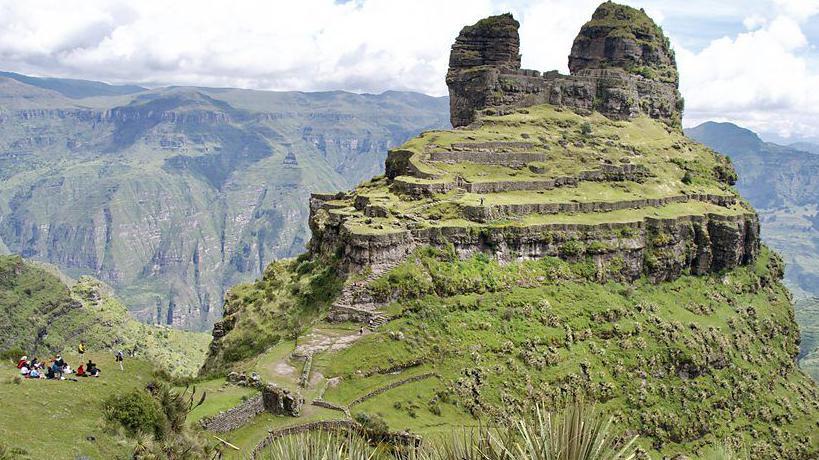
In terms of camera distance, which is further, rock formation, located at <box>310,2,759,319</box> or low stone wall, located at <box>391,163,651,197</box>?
low stone wall, located at <box>391,163,651,197</box>

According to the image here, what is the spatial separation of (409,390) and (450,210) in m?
21.6

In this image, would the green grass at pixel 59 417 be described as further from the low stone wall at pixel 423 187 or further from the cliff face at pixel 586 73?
the cliff face at pixel 586 73

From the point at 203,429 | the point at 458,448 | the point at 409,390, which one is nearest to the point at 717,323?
the point at 409,390

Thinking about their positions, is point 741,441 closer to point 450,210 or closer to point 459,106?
point 450,210

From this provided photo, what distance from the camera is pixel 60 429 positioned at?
26547 millimetres

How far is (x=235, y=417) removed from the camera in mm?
42062

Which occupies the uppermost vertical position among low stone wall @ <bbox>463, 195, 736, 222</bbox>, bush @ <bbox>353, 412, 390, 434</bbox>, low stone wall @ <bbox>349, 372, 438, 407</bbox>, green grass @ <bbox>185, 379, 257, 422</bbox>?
low stone wall @ <bbox>463, 195, 736, 222</bbox>

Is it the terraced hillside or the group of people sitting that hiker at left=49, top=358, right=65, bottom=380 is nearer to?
the group of people sitting

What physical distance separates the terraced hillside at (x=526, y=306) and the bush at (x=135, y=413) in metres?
9.49

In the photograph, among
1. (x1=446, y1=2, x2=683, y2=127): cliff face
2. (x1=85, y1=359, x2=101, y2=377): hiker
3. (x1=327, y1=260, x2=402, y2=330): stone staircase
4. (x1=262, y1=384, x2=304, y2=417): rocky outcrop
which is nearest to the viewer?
(x1=85, y1=359, x2=101, y2=377): hiker

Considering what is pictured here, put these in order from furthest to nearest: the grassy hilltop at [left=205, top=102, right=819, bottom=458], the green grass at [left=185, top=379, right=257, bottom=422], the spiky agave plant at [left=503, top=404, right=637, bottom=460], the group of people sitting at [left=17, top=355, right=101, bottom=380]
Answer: the grassy hilltop at [left=205, top=102, right=819, bottom=458], the green grass at [left=185, top=379, right=257, bottom=422], the group of people sitting at [left=17, top=355, right=101, bottom=380], the spiky agave plant at [left=503, top=404, right=637, bottom=460]

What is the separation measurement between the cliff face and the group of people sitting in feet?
257

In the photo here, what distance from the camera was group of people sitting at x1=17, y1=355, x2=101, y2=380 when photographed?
107ft

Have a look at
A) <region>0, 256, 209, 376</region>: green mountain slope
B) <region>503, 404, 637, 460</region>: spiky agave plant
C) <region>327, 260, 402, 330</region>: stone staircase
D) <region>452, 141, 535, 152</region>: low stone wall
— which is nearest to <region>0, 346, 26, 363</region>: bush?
<region>327, 260, 402, 330</region>: stone staircase
